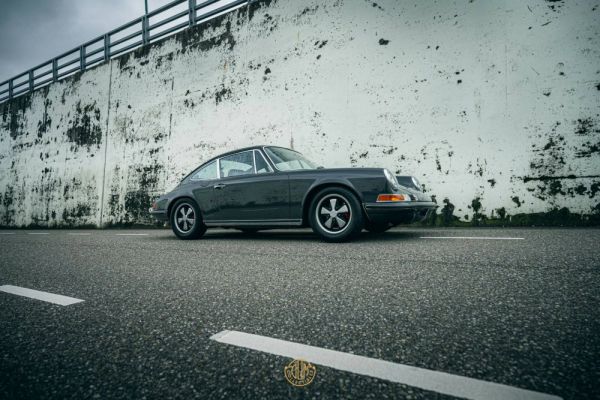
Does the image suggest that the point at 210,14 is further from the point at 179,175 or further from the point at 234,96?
the point at 179,175

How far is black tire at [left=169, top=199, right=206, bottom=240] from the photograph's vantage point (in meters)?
5.33

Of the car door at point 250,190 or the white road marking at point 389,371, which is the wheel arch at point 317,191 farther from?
the white road marking at point 389,371

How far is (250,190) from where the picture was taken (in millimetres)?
4793

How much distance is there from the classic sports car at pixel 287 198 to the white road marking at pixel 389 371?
2867 millimetres

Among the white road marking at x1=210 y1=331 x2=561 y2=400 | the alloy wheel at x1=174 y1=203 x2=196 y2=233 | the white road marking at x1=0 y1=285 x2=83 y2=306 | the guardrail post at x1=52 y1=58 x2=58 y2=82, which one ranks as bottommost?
the white road marking at x1=0 y1=285 x2=83 y2=306

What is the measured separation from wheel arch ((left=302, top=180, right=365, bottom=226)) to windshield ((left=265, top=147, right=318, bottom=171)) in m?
0.62

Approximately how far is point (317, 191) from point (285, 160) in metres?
0.90

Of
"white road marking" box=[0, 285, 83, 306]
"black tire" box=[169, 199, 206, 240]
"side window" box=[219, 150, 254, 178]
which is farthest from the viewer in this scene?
"black tire" box=[169, 199, 206, 240]

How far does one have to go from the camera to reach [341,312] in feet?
5.26

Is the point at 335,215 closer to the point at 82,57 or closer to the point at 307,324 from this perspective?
the point at 307,324

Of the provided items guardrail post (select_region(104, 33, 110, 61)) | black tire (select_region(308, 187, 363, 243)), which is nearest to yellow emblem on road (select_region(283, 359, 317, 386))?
black tire (select_region(308, 187, 363, 243))

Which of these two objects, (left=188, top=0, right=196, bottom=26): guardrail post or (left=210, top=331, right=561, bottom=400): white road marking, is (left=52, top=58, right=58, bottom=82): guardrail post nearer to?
(left=188, top=0, right=196, bottom=26): guardrail post

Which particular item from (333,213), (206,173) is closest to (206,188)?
(206,173)

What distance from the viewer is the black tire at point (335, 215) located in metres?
4.02
